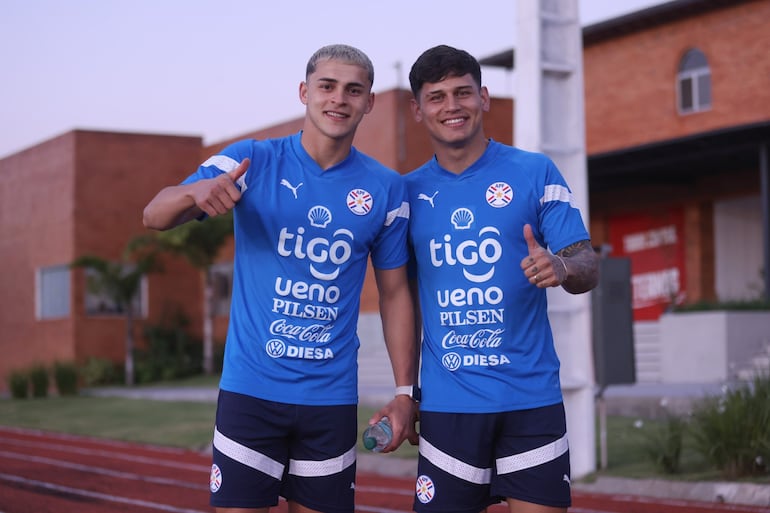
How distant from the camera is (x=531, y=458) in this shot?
443 centimetres

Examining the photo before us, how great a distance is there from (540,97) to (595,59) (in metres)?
21.6

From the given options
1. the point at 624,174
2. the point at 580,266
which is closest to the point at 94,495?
the point at 580,266

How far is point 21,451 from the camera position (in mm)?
16812

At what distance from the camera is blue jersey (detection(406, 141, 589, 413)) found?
14.6 ft

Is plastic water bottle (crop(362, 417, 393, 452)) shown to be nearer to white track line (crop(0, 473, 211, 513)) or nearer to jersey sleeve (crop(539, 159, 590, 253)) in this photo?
jersey sleeve (crop(539, 159, 590, 253))

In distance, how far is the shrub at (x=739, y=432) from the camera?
1023 cm

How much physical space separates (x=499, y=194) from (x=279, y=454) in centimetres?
130

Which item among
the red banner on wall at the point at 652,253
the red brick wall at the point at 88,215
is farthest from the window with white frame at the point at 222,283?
the red banner on wall at the point at 652,253

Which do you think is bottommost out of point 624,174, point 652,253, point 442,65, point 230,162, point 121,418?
point 121,418

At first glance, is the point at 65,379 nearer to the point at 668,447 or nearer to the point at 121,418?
the point at 121,418

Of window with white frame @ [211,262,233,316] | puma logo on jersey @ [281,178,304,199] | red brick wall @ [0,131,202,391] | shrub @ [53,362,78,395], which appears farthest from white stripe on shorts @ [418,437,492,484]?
window with white frame @ [211,262,233,316]

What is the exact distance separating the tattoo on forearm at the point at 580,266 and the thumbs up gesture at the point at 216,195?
1.21 metres

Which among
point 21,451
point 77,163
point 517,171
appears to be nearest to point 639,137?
point 77,163

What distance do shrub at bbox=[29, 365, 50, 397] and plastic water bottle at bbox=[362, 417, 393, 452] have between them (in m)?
27.5
